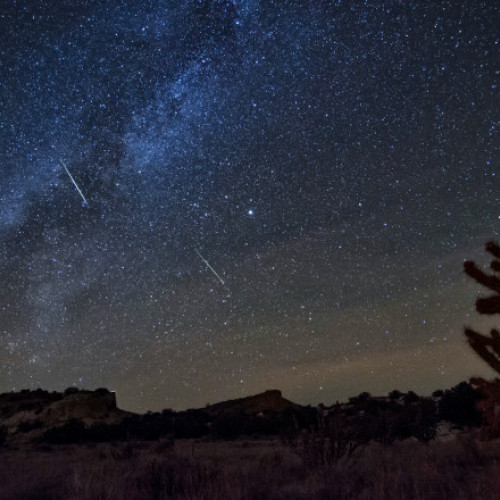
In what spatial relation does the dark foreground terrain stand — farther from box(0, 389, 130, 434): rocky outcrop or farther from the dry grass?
box(0, 389, 130, 434): rocky outcrop

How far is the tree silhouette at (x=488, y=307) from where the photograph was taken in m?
13.4

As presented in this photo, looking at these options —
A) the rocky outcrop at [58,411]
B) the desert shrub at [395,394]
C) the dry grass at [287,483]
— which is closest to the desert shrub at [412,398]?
the desert shrub at [395,394]

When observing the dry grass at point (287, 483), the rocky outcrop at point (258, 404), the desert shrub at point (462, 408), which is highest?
the rocky outcrop at point (258, 404)

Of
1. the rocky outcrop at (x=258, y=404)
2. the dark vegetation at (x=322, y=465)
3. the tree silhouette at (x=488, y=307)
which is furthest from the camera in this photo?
the rocky outcrop at (x=258, y=404)

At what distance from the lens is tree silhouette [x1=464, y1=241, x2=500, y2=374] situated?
1338cm

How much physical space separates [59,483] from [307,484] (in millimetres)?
5547

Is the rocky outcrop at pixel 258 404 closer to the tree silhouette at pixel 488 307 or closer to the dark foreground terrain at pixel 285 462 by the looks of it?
the dark foreground terrain at pixel 285 462

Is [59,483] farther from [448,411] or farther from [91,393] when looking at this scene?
[91,393]

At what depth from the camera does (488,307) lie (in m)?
13.4

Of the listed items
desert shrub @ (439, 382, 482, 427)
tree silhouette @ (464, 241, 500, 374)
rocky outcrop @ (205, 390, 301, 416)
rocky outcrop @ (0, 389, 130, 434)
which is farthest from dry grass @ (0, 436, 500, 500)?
rocky outcrop @ (205, 390, 301, 416)

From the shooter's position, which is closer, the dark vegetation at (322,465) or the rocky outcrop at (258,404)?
the dark vegetation at (322,465)

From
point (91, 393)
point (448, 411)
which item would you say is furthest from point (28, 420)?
point (448, 411)

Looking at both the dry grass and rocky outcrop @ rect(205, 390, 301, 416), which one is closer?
the dry grass

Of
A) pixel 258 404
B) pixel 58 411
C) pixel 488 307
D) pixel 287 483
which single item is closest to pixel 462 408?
pixel 488 307
